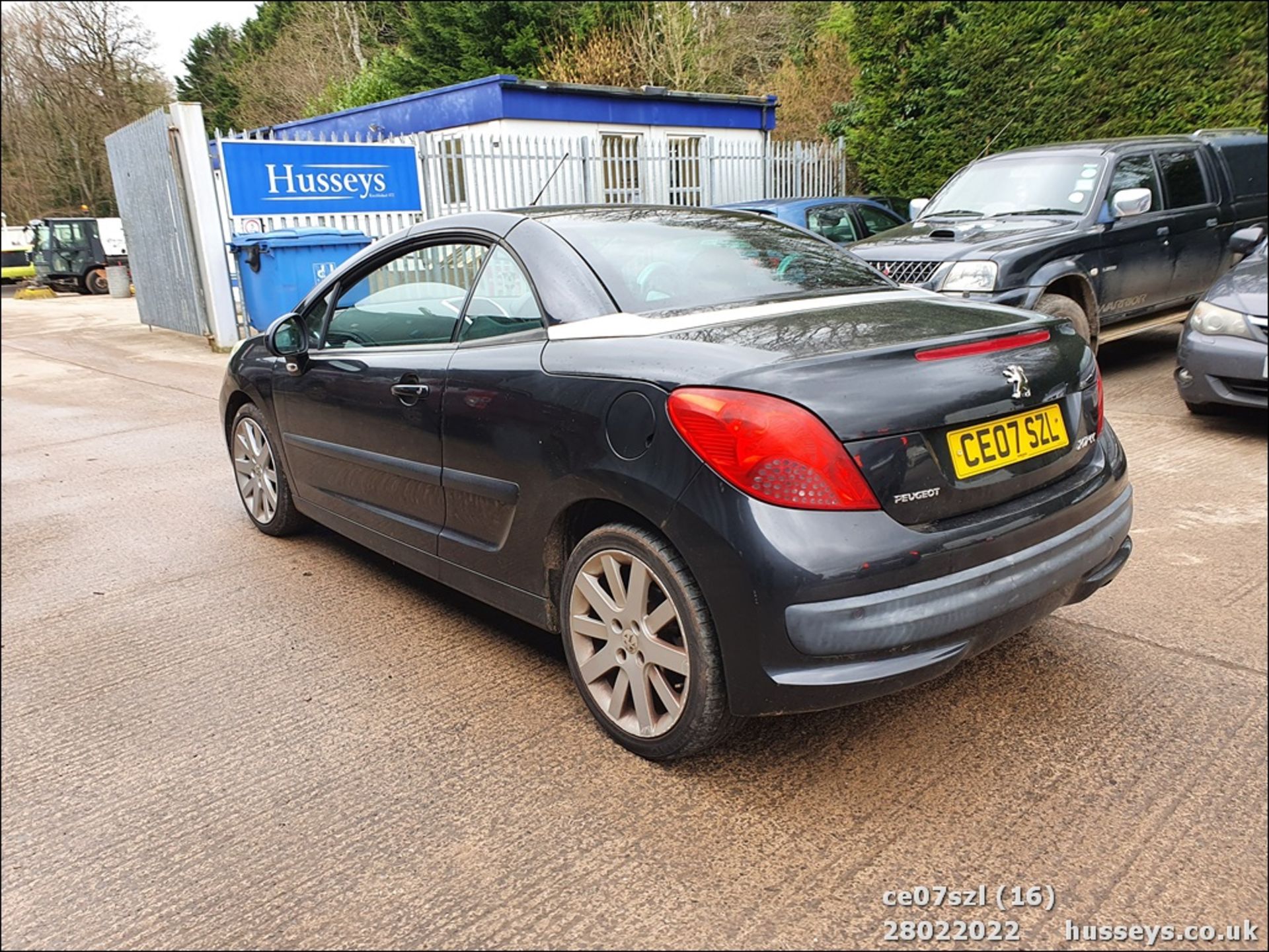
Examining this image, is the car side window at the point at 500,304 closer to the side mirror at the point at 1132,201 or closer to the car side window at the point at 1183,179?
the side mirror at the point at 1132,201

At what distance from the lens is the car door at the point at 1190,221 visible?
24.9 ft

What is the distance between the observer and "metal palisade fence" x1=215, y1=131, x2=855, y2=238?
12734mm

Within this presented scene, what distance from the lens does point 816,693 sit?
2.23 metres

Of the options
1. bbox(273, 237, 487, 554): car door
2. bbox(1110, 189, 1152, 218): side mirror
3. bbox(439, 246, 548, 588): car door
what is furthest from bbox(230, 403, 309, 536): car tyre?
bbox(1110, 189, 1152, 218): side mirror

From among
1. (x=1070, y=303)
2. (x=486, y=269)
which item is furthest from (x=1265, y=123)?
(x=486, y=269)

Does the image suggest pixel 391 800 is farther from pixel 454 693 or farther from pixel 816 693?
pixel 816 693

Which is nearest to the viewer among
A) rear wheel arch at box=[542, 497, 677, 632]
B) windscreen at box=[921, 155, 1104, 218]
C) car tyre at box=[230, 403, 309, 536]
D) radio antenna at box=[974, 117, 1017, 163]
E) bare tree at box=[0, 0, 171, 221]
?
bare tree at box=[0, 0, 171, 221]

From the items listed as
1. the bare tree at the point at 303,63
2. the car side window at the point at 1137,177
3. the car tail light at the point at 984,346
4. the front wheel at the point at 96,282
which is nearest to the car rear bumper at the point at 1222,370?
the car side window at the point at 1137,177

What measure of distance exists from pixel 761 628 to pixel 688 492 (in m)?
0.37

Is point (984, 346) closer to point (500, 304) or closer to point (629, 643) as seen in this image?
point (629, 643)

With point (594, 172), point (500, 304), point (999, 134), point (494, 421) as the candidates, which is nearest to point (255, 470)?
point (500, 304)

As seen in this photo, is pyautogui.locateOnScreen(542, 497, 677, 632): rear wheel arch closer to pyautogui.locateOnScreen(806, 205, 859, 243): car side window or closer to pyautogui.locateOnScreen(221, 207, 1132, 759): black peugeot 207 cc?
pyautogui.locateOnScreen(221, 207, 1132, 759): black peugeot 207 cc

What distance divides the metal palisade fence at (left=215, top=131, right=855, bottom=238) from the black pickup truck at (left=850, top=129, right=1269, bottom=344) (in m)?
5.43

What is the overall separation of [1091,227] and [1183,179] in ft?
5.42
